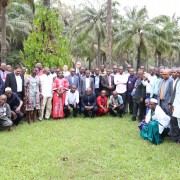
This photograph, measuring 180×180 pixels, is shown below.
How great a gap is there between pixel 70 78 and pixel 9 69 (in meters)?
2.21

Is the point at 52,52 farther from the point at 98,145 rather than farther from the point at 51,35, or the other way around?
the point at 98,145

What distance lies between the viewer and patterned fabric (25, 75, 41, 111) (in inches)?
360

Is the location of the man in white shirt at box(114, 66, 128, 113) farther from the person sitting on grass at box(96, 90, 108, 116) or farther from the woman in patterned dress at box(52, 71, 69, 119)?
the woman in patterned dress at box(52, 71, 69, 119)

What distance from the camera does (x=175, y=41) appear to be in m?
32.2

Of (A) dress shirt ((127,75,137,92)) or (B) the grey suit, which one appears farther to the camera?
(A) dress shirt ((127,75,137,92))

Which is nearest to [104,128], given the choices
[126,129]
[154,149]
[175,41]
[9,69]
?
[126,129]

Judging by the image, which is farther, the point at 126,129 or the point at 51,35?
the point at 51,35

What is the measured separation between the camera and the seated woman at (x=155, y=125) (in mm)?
7048

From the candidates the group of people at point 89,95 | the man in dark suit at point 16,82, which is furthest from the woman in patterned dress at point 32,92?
the man in dark suit at point 16,82

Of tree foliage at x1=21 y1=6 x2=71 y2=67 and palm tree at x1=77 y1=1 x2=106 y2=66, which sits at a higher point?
palm tree at x1=77 y1=1 x2=106 y2=66

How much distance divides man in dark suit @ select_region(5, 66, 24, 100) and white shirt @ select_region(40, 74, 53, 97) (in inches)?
29.4

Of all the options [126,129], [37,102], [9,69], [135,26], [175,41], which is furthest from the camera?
[175,41]

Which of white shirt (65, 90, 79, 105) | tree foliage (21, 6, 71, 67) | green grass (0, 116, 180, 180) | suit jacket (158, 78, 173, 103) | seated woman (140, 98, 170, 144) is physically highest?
tree foliage (21, 6, 71, 67)

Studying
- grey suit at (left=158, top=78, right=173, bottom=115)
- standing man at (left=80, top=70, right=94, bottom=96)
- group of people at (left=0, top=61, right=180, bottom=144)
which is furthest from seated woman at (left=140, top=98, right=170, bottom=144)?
standing man at (left=80, top=70, right=94, bottom=96)
